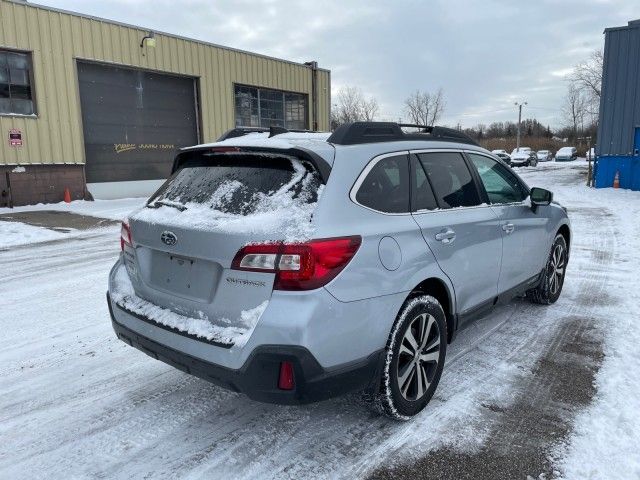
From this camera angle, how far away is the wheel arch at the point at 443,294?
318cm

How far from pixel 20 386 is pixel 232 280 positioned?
6.96 ft

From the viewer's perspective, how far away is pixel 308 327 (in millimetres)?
2428

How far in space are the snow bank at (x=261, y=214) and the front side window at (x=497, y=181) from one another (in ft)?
6.45

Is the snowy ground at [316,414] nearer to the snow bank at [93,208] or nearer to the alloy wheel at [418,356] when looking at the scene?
the alloy wheel at [418,356]

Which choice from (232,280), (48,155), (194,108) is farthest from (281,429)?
(194,108)

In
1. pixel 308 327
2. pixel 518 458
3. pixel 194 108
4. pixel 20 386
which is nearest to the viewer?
pixel 308 327

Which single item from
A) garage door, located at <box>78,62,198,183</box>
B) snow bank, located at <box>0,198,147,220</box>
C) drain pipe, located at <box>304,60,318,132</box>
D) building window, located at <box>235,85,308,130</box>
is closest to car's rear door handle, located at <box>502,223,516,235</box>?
snow bank, located at <box>0,198,147,220</box>

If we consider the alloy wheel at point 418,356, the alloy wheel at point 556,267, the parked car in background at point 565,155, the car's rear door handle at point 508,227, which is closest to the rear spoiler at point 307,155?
the alloy wheel at point 418,356

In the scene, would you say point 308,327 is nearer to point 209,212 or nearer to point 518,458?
point 209,212

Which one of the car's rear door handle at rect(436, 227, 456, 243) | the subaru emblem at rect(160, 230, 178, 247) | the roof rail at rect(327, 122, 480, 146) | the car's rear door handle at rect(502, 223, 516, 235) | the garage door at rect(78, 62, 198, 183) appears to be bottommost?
the car's rear door handle at rect(502, 223, 516, 235)

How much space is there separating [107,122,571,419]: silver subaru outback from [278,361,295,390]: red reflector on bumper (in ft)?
0.04

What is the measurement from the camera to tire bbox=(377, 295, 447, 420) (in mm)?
2879

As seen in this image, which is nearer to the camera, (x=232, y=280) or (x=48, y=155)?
(x=232, y=280)

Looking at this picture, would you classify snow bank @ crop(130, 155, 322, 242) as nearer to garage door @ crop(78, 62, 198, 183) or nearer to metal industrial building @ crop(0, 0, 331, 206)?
metal industrial building @ crop(0, 0, 331, 206)
